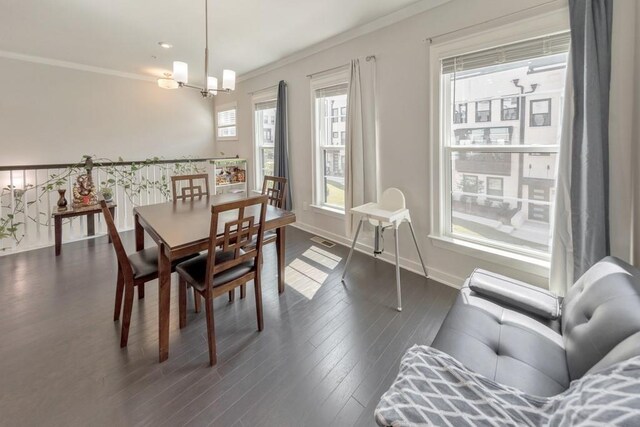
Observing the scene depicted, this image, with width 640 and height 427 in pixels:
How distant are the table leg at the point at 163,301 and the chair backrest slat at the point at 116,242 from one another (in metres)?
0.26

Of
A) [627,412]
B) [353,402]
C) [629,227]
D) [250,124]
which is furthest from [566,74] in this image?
[250,124]

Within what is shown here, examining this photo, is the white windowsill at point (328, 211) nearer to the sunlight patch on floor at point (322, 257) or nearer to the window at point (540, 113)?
the sunlight patch on floor at point (322, 257)

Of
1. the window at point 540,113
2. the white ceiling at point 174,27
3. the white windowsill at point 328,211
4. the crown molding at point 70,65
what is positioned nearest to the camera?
the window at point 540,113

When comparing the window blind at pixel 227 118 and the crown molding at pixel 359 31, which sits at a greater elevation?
the crown molding at pixel 359 31

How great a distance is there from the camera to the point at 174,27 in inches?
135

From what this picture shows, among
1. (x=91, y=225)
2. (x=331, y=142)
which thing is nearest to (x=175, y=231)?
(x=331, y=142)

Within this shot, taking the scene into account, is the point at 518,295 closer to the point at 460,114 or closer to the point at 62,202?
the point at 460,114

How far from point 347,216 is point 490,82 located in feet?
6.58

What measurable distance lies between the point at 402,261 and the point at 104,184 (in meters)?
4.39

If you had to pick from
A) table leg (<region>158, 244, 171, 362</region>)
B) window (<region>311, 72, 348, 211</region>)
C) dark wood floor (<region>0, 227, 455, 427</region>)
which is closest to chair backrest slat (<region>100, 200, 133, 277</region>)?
table leg (<region>158, 244, 171, 362</region>)

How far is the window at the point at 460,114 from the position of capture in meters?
2.72

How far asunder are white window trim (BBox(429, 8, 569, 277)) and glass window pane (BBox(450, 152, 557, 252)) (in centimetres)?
10

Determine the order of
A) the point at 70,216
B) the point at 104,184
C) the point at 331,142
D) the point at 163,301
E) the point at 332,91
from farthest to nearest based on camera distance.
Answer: the point at 104,184 → the point at 331,142 → the point at 332,91 → the point at 70,216 → the point at 163,301

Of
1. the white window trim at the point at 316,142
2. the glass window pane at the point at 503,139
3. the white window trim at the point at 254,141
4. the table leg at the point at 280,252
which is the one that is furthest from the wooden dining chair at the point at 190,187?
the glass window pane at the point at 503,139
